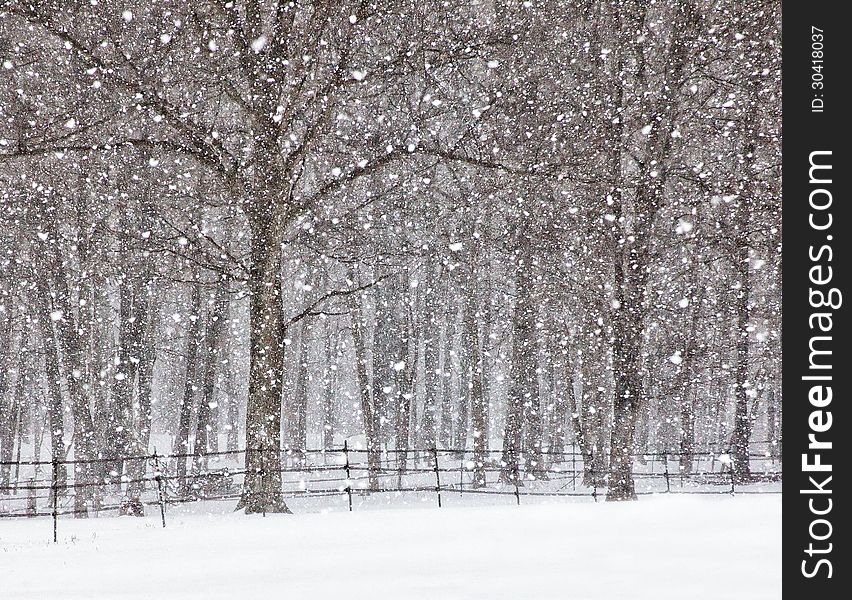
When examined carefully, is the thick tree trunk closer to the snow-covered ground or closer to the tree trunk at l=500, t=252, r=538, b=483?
the snow-covered ground

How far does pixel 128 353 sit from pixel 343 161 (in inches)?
322

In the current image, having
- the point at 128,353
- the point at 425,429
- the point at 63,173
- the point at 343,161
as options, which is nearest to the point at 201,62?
the point at 343,161

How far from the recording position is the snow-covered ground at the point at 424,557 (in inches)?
239

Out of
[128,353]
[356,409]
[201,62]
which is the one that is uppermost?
[201,62]
